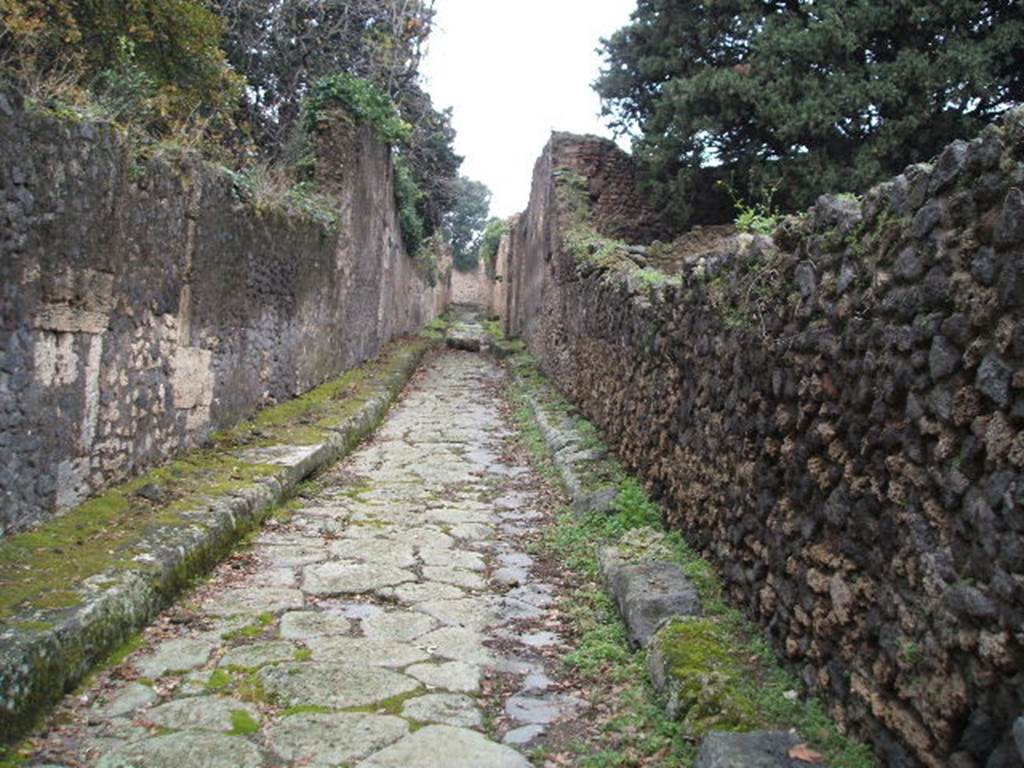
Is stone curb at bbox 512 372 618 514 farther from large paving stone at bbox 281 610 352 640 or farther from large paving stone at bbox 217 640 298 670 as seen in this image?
large paving stone at bbox 217 640 298 670

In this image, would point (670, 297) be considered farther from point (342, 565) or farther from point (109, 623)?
point (109, 623)

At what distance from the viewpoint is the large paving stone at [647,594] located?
3.86 meters

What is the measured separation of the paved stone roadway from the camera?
2.96 metres

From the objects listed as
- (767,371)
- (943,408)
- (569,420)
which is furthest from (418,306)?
(943,408)

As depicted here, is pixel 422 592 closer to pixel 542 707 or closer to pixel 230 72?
pixel 542 707

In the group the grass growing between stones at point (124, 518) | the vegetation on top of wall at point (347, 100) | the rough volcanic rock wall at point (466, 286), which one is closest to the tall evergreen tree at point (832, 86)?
the vegetation on top of wall at point (347, 100)

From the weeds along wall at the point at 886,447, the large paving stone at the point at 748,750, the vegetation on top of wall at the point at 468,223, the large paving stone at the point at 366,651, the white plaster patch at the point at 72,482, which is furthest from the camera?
the vegetation on top of wall at the point at 468,223

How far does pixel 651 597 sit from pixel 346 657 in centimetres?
136

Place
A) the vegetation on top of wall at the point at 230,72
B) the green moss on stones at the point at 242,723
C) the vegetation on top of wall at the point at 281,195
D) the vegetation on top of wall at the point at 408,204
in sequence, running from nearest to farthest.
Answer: the green moss on stones at the point at 242,723 < the vegetation on top of wall at the point at 230,72 < the vegetation on top of wall at the point at 281,195 < the vegetation on top of wall at the point at 408,204

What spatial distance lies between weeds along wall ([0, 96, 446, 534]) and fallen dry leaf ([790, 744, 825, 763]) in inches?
132

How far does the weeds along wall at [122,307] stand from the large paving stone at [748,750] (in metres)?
3.12

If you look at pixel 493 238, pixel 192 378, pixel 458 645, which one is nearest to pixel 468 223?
pixel 493 238

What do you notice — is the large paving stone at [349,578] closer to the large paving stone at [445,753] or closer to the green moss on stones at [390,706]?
the green moss on stones at [390,706]

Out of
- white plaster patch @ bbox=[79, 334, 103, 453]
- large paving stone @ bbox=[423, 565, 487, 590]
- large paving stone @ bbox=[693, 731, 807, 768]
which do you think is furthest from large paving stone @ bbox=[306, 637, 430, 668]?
white plaster patch @ bbox=[79, 334, 103, 453]
